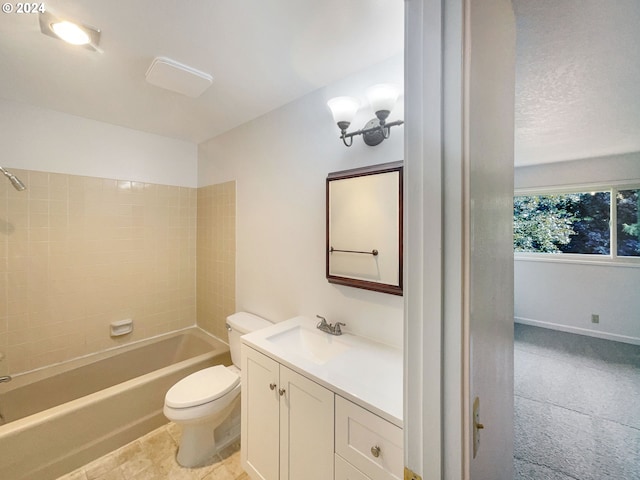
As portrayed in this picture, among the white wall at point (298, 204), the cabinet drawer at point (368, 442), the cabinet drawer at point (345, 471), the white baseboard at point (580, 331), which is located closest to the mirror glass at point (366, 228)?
the white wall at point (298, 204)

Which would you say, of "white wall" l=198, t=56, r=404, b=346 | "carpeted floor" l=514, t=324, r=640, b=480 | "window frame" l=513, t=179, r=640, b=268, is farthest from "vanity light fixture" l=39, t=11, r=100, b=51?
"window frame" l=513, t=179, r=640, b=268

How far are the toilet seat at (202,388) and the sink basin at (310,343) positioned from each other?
1.93 feet

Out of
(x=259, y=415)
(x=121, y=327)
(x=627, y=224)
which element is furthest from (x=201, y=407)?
(x=627, y=224)

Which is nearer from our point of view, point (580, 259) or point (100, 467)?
point (100, 467)

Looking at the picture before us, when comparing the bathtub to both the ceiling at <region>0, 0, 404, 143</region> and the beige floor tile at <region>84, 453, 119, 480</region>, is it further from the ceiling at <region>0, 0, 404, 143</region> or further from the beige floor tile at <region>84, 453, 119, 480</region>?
the ceiling at <region>0, 0, 404, 143</region>

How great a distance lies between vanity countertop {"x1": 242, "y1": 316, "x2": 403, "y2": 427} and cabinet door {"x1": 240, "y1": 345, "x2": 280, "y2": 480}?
0.09 metres

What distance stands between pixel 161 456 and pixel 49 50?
2490 mm

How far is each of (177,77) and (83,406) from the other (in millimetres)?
2137

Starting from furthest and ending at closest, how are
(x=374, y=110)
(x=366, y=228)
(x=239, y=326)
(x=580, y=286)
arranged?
(x=580, y=286) → (x=239, y=326) → (x=366, y=228) → (x=374, y=110)

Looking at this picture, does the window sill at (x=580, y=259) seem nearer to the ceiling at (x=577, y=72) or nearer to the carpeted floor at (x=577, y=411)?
the carpeted floor at (x=577, y=411)

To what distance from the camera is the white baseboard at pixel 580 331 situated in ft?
10.8

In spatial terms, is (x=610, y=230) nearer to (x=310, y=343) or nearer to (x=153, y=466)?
(x=310, y=343)

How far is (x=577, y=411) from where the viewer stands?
6.93ft

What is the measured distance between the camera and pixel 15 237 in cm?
191
